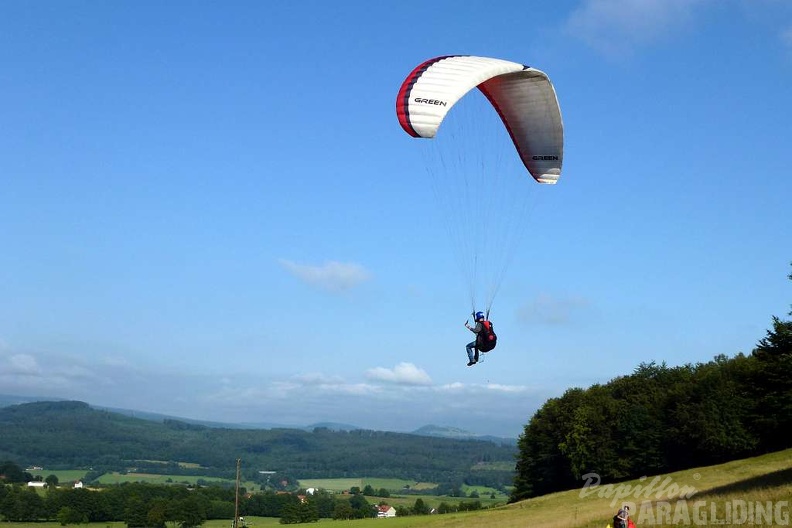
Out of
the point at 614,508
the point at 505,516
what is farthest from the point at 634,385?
the point at 614,508

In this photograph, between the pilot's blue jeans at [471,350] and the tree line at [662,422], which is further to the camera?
the tree line at [662,422]

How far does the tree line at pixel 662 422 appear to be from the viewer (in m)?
46.9

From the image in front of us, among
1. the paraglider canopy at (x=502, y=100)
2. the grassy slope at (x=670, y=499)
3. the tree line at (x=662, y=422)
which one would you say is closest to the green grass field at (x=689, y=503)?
the grassy slope at (x=670, y=499)

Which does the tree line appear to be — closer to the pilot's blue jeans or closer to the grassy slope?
the grassy slope

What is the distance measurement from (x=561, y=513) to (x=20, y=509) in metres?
82.9

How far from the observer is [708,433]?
56.8 meters

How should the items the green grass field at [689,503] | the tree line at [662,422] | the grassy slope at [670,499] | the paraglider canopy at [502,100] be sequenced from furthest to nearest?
1. the tree line at [662,422]
2. the grassy slope at [670,499]
3. the green grass field at [689,503]
4. the paraglider canopy at [502,100]

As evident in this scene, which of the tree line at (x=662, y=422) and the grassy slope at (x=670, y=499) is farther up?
the tree line at (x=662, y=422)

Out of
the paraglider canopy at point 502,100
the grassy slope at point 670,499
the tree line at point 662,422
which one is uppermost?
the paraglider canopy at point 502,100

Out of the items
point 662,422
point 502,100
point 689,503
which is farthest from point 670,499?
point 662,422

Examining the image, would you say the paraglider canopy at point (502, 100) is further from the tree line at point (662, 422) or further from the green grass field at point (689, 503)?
the tree line at point (662, 422)

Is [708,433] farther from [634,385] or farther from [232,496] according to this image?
[232,496]

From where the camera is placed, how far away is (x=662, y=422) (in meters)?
62.6

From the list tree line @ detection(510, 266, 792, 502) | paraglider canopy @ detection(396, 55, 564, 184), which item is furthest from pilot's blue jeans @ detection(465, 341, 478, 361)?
tree line @ detection(510, 266, 792, 502)
